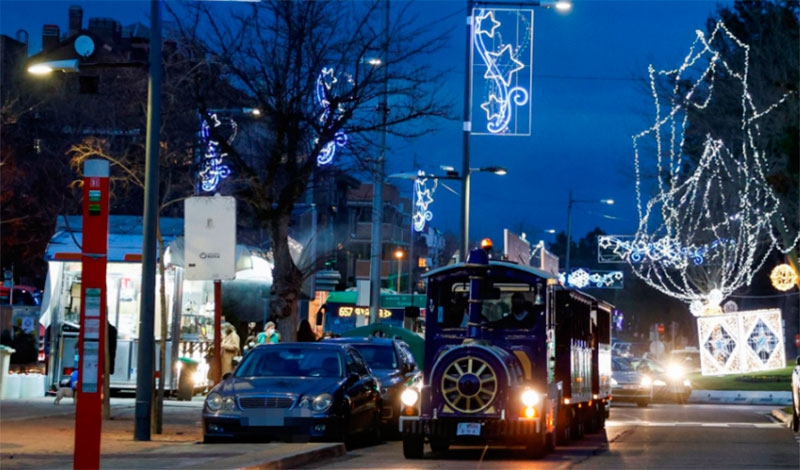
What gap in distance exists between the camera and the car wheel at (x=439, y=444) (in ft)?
61.4

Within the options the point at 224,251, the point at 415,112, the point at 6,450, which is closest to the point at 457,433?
the point at 224,251

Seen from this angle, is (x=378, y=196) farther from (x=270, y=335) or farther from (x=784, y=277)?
(x=784, y=277)

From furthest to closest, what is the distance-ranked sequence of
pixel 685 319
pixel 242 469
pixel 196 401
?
pixel 685 319, pixel 196 401, pixel 242 469

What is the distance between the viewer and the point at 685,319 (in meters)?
97.1

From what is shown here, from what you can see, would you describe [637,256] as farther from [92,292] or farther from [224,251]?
[92,292]

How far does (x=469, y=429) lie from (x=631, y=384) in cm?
2091

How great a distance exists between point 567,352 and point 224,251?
6256 mm

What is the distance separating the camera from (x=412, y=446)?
18.6 meters

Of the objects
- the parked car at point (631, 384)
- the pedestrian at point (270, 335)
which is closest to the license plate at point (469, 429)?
the pedestrian at point (270, 335)

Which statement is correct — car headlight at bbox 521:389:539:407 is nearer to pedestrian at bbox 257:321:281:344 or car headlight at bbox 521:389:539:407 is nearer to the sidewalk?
the sidewalk

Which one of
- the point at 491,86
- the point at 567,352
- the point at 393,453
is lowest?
the point at 393,453

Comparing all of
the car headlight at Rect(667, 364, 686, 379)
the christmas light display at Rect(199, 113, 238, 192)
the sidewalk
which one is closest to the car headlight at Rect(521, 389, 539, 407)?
the sidewalk

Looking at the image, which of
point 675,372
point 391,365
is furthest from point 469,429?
point 675,372

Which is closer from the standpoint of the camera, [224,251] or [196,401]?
[224,251]
